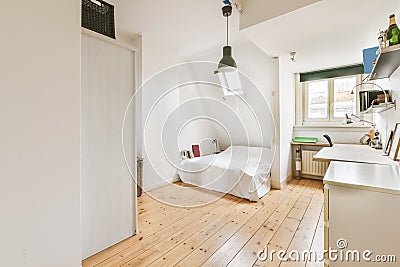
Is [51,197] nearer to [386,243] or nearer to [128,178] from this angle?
[128,178]

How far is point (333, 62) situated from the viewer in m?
3.41

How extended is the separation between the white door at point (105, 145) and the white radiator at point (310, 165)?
130 inches

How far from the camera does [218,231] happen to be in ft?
6.68

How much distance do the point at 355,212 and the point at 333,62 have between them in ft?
10.5

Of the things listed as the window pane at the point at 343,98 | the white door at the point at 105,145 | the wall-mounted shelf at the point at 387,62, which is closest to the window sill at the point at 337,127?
the window pane at the point at 343,98

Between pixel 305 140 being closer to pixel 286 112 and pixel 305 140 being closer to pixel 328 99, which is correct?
pixel 286 112

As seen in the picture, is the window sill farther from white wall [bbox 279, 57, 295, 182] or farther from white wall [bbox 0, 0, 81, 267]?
white wall [bbox 0, 0, 81, 267]

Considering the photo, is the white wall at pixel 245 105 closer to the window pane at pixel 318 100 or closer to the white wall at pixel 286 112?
the white wall at pixel 286 112

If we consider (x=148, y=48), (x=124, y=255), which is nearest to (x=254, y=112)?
(x=148, y=48)

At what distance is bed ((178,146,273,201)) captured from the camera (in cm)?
290

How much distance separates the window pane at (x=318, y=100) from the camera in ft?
12.9

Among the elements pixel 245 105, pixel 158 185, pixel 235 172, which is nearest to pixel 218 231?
pixel 235 172

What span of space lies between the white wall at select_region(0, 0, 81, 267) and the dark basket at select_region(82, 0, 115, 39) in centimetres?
29

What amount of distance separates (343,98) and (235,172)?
2641 millimetres
